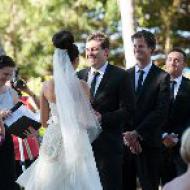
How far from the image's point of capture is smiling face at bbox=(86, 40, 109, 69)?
25.6ft

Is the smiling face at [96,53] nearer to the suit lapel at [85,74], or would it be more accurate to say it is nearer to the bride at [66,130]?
the suit lapel at [85,74]

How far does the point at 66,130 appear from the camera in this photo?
7434mm

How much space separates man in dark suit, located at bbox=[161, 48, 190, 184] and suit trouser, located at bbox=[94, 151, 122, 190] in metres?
0.99

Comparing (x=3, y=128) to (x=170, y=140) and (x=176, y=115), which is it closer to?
(x=170, y=140)

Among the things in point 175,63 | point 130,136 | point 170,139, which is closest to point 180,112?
point 170,139

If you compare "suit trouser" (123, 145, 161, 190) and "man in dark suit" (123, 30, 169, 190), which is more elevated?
"man in dark suit" (123, 30, 169, 190)

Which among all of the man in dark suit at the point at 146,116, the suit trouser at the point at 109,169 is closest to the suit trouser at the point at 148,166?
the man in dark suit at the point at 146,116

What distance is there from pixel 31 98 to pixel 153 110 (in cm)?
278

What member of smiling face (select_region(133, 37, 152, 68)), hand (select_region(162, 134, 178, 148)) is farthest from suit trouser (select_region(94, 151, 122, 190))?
smiling face (select_region(133, 37, 152, 68))

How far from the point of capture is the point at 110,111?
788 cm

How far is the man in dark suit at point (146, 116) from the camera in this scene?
26.9 ft

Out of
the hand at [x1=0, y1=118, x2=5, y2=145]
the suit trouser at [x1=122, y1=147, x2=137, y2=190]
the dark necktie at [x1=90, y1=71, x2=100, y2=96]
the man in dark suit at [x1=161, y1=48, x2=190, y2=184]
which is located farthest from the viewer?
the man in dark suit at [x1=161, y1=48, x2=190, y2=184]

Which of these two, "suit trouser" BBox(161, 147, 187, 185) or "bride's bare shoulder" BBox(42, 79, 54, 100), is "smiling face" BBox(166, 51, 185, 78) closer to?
"suit trouser" BBox(161, 147, 187, 185)

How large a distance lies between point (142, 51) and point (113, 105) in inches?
28.8
